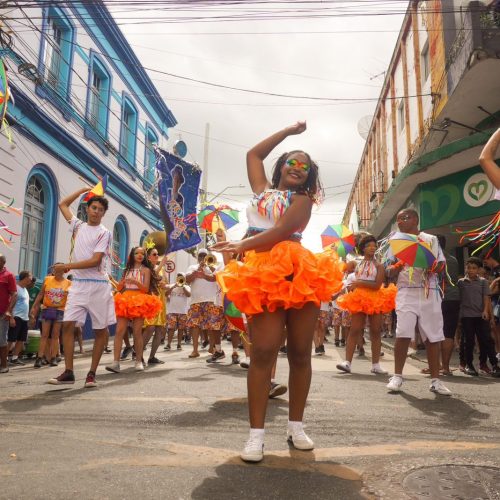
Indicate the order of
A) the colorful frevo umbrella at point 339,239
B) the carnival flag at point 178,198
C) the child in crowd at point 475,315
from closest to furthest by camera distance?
the child in crowd at point 475,315, the colorful frevo umbrella at point 339,239, the carnival flag at point 178,198

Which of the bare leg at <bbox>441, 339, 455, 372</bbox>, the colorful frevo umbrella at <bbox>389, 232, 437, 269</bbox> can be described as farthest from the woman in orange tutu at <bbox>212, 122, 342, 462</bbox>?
the bare leg at <bbox>441, 339, 455, 372</bbox>

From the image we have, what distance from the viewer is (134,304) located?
268 inches

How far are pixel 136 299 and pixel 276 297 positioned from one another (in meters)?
4.40

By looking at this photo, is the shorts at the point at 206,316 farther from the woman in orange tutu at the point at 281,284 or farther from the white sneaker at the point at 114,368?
the woman in orange tutu at the point at 281,284

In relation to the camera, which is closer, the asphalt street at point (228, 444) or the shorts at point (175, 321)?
the asphalt street at point (228, 444)

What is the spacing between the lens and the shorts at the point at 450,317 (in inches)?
263

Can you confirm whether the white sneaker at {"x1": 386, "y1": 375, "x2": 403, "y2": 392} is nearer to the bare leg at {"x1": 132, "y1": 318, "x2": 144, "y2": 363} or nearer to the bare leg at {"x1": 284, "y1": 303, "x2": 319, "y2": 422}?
the bare leg at {"x1": 284, "y1": 303, "x2": 319, "y2": 422}

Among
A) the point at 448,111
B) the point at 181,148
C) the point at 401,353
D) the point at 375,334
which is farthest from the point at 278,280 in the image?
the point at 181,148

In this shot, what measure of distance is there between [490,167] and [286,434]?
1.96 meters

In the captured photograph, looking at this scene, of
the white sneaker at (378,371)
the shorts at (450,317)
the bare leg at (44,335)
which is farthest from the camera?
the bare leg at (44,335)

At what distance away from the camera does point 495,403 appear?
454cm

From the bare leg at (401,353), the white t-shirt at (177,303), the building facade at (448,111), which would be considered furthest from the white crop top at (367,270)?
the white t-shirt at (177,303)

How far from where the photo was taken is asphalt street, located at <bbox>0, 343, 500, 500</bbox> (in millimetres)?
2232

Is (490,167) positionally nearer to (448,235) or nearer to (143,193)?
(448,235)
